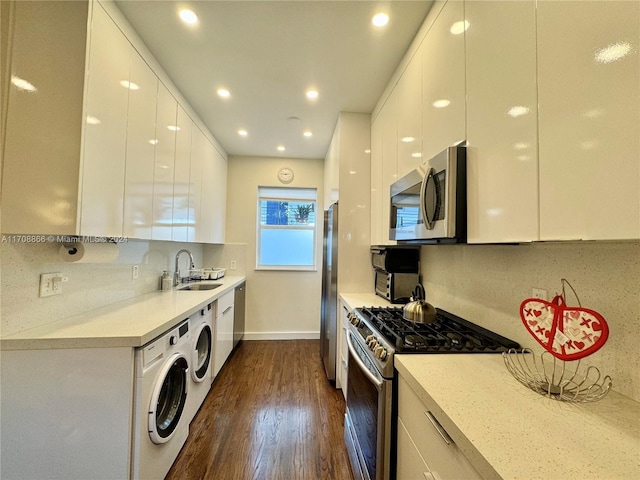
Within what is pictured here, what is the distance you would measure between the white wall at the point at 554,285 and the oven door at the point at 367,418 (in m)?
0.67

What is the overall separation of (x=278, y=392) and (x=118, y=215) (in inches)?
81.1

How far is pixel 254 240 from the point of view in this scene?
4.11 meters

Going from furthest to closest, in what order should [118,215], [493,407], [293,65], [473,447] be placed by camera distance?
[293,65] → [118,215] → [493,407] → [473,447]

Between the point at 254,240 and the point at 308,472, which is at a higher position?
the point at 254,240

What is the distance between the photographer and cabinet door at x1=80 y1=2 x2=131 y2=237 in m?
1.33

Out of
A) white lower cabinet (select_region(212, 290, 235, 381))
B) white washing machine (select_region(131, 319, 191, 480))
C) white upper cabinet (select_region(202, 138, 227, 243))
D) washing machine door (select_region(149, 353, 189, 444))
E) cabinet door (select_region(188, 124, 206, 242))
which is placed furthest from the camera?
white upper cabinet (select_region(202, 138, 227, 243))

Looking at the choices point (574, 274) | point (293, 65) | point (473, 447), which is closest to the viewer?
point (473, 447)

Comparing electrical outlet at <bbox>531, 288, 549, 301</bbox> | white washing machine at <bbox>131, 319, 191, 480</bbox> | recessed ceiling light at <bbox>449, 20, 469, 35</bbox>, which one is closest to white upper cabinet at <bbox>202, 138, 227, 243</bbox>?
white washing machine at <bbox>131, 319, 191, 480</bbox>

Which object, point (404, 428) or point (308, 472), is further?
point (308, 472)

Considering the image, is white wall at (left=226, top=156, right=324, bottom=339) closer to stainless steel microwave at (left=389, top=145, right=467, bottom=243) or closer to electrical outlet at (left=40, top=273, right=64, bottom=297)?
electrical outlet at (left=40, top=273, right=64, bottom=297)

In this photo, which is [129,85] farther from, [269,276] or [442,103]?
[269,276]

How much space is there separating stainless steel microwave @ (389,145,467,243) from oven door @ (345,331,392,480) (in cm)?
71

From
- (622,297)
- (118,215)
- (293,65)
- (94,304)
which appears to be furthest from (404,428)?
(293,65)

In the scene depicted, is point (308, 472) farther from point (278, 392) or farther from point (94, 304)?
point (94, 304)
